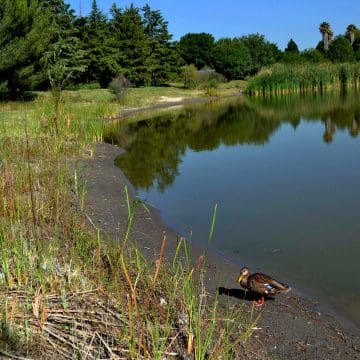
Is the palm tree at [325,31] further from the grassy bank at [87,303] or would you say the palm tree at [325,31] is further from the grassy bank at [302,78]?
the grassy bank at [87,303]

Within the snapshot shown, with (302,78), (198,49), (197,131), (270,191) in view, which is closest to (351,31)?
(198,49)

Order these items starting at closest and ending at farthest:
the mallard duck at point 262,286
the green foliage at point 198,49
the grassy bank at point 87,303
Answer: the grassy bank at point 87,303 → the mallard duck at point 262,286 → the green foliage at point 198,49

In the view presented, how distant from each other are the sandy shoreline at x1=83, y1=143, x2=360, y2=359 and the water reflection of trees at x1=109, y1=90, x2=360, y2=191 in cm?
438

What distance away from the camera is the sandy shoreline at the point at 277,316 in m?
4.31

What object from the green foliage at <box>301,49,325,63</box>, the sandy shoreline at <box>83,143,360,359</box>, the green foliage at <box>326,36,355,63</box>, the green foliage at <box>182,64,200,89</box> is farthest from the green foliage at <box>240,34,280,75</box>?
the sandy shoreline at <box>83,143,360,359</box>

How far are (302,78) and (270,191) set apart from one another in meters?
40.2

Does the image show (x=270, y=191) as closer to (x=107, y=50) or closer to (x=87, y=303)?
(x=87, y=303)

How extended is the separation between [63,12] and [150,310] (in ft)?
147

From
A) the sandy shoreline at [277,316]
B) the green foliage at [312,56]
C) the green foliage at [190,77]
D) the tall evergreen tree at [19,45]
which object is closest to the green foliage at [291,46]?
the green foliage at [312,56]

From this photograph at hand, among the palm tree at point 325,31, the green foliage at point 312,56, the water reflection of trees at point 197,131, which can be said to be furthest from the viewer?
the palm tree at point 325,31

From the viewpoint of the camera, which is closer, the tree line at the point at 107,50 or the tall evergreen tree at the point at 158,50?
the tree line at the point at 107,50

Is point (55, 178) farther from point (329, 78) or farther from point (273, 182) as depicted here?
point (329, 78)

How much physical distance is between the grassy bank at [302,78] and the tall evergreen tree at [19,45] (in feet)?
80.4

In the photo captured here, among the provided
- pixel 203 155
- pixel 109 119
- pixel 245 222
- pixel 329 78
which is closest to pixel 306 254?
pixel 245 222
